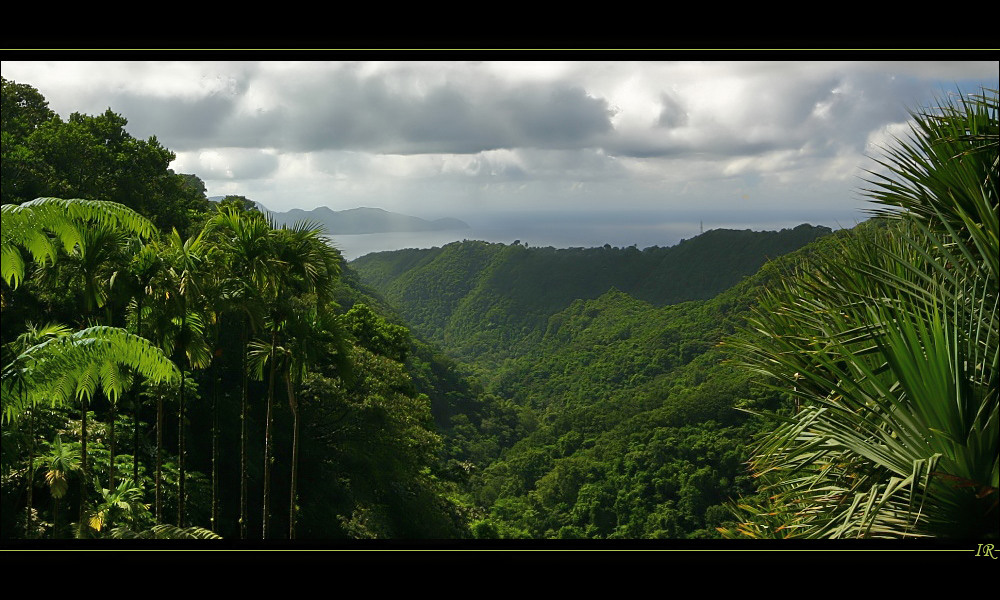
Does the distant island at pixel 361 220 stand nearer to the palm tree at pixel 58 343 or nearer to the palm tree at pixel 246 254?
the palm tree at pixel 246 254

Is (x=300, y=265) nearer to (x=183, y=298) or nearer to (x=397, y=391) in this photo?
(x=183, y=298)

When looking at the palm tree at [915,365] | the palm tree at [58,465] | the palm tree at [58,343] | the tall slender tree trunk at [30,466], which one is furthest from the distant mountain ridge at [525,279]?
the palm tree at [58,343]

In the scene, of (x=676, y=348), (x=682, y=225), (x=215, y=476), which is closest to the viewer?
(x=215, y=476)

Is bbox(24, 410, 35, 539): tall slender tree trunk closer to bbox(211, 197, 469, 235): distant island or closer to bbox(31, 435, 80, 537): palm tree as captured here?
bbox(31, 435, 80, 537): palm tree

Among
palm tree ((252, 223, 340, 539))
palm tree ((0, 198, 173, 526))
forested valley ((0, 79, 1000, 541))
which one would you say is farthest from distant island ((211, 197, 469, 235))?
palm tree ((0, 198, 173, 526))

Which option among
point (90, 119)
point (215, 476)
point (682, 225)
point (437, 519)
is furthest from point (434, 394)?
point (682, 225)

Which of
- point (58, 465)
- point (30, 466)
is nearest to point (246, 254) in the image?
point (58, 465)
